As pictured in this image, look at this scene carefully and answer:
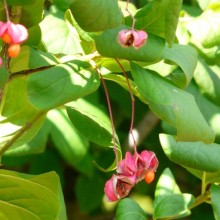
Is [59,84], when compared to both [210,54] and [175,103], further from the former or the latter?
[210,54]

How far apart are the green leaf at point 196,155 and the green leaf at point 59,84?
31 cm

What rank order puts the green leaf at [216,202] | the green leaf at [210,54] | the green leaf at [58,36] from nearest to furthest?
1. the green leaf at [216,202]
2. the green leaf at [58,36]
3. the green leaf at [210,54]

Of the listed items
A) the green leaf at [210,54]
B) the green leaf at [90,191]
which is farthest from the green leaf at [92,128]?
the green leaf at [90,191]

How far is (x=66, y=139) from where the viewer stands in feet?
6.52

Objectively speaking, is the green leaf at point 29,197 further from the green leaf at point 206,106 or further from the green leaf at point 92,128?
the green leaf at point 206,106

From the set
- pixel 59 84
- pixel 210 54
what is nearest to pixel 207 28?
pixel 210 54

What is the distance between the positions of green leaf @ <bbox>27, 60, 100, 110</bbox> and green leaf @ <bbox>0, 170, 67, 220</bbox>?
0.21 metres

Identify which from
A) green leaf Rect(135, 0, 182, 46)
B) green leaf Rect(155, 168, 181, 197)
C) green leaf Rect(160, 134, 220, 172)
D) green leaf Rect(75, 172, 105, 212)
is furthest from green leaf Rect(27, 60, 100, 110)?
green leaf Rect(75, 172, 105, 212)

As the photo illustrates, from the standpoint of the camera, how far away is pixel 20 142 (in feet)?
4.74

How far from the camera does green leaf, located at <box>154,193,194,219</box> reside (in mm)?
1458

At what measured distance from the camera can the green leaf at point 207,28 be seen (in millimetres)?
1748

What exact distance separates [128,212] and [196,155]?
0.16m

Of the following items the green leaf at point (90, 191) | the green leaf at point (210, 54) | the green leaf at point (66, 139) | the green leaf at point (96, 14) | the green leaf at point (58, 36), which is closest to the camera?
the green leaf at point (96, 14)

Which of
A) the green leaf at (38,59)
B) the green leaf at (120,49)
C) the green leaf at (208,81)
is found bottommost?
the green leaf at (208,81)
